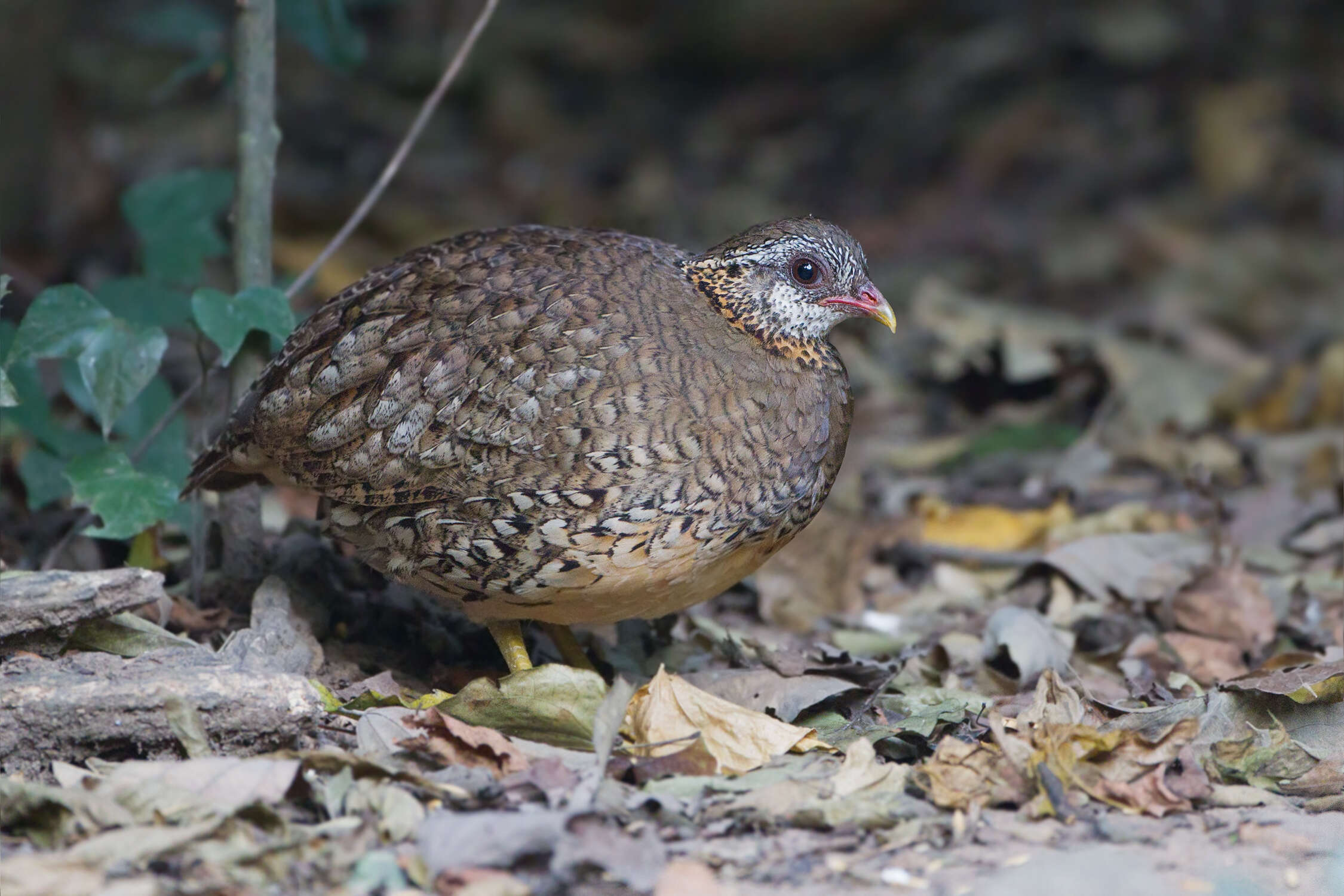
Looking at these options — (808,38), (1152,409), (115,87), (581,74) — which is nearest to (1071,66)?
(808,38)

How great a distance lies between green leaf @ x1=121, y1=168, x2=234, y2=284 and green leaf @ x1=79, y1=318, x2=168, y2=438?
2.34ft

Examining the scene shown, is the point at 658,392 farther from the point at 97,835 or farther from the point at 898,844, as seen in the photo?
the point at 97,835

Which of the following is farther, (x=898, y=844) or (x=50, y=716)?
(x=50, y=716)

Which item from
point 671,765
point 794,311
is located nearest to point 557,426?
point 794,311

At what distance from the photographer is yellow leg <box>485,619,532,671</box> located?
4.40 meters

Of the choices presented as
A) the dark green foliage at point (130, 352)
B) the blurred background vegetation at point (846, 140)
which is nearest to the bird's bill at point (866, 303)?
the dark green foliage at point (130, 352)

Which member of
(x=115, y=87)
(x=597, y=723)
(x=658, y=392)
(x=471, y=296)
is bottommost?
(x=597, y=723)

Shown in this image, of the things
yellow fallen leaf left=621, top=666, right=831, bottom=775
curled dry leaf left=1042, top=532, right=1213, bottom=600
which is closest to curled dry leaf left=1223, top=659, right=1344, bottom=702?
curled dry leaf left=1042, top=532, right=1213, bottom=600

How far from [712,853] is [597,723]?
15.6 inches

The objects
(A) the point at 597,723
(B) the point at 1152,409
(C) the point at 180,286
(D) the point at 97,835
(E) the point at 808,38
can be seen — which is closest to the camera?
(D) the point at 97,835

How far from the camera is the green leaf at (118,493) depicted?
4211 millimetres

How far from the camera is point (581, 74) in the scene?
37.2ft

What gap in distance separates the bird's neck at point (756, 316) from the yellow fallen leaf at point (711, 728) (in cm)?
103

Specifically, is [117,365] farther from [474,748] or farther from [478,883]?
[478,883]
